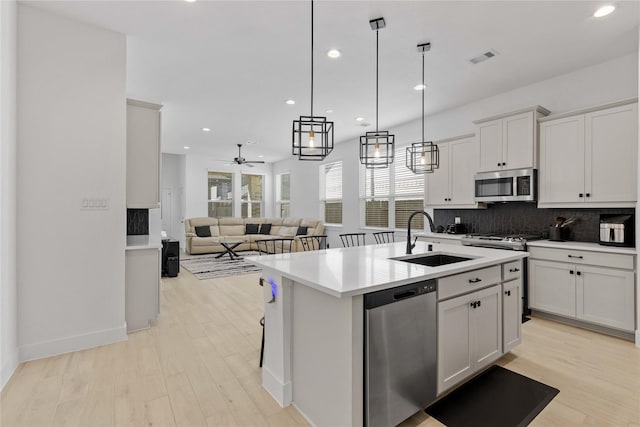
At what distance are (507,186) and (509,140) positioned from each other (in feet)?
1.94

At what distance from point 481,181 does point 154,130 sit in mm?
4191

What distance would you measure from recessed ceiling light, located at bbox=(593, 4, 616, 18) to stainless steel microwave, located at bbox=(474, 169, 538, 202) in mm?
1627

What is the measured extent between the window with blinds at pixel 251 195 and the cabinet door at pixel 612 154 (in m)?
9.10

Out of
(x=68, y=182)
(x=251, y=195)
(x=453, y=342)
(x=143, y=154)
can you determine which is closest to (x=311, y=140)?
(x=453, y=342)

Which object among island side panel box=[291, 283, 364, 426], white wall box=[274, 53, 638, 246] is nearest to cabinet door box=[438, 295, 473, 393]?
island side panel box=[291, 283, 364, 426]

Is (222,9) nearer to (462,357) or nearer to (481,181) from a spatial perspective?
(462,357)

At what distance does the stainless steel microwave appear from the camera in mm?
3753

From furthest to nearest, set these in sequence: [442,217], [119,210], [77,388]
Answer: [442,217]
[119,210]
[77,388]

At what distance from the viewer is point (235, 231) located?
9398 millimetres

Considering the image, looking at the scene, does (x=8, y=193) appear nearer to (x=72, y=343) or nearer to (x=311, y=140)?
(x=72, y=343)

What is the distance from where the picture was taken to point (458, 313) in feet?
6.62

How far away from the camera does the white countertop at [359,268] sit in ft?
5.16

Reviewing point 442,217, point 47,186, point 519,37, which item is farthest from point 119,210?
point 442,217

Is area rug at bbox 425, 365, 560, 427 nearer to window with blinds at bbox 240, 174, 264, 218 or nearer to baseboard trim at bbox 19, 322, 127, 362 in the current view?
baseboard trim at bbox 19, 322, 127, 362
